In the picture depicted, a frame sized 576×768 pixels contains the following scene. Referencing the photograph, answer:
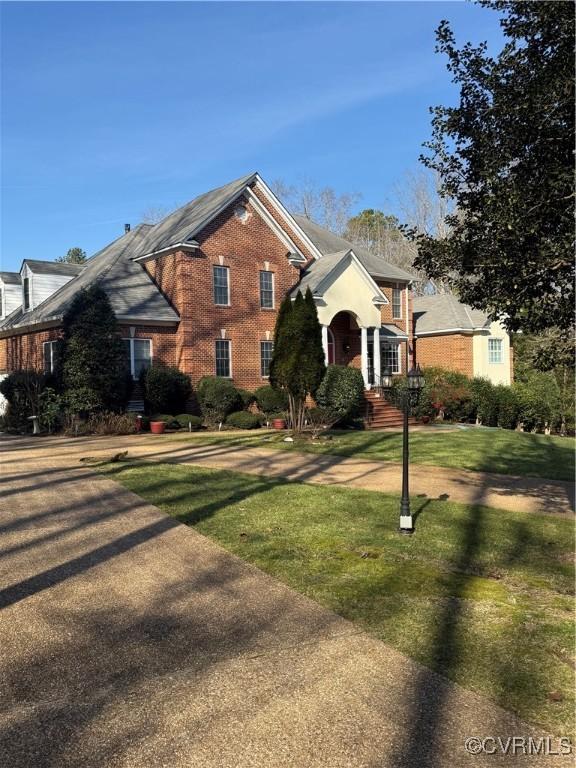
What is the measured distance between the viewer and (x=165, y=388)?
2019cm

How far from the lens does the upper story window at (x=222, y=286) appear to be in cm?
2277

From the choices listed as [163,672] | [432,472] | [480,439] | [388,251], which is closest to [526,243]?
[163,672]

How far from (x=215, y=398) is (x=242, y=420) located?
124cm

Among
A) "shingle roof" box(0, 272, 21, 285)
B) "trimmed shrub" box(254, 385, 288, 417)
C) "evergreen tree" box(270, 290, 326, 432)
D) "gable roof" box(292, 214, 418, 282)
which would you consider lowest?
"trimmed shrub" box(254, 385, 288, 417)

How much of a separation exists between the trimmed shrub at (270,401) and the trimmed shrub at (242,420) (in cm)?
147

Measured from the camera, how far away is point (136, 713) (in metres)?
3.43

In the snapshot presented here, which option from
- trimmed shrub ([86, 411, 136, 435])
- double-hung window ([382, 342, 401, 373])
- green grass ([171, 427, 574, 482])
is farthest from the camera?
double-hung window ([382, 342, 401, 373])

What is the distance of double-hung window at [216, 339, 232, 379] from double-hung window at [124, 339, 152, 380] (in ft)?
8.50

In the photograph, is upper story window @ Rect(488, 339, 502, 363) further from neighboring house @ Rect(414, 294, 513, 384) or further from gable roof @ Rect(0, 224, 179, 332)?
gable roof @ Rect(0, 224, 179, 332)

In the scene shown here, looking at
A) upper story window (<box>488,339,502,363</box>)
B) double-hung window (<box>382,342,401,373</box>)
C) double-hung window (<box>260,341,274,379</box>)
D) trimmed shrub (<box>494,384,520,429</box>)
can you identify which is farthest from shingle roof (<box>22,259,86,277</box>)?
upper story window (<box>488,339,502,363</box>)

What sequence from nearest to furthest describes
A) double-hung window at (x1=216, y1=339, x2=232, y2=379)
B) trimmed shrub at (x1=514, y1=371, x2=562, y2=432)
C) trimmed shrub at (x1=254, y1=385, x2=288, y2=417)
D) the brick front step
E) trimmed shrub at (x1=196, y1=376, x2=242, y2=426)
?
1. trimmed shrub at (x1=196, y1=376, x2=242, y2=426)
2. trimmed shrub at (x1=254, y1=385, x2=288, y2=417)
3. double-hung window at (x1=216, y1=339, x2=232, y2=379)
4. the brick front step
5. trimmed shrub at (x1=514, y1=371, x2=562, y2=432)

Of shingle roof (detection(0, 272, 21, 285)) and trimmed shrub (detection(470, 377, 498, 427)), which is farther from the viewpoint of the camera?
shingle roof (detection(0, 272, 21, 285))

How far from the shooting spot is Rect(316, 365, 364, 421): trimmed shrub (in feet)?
71.0

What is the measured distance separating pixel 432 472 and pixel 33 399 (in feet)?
43.1
